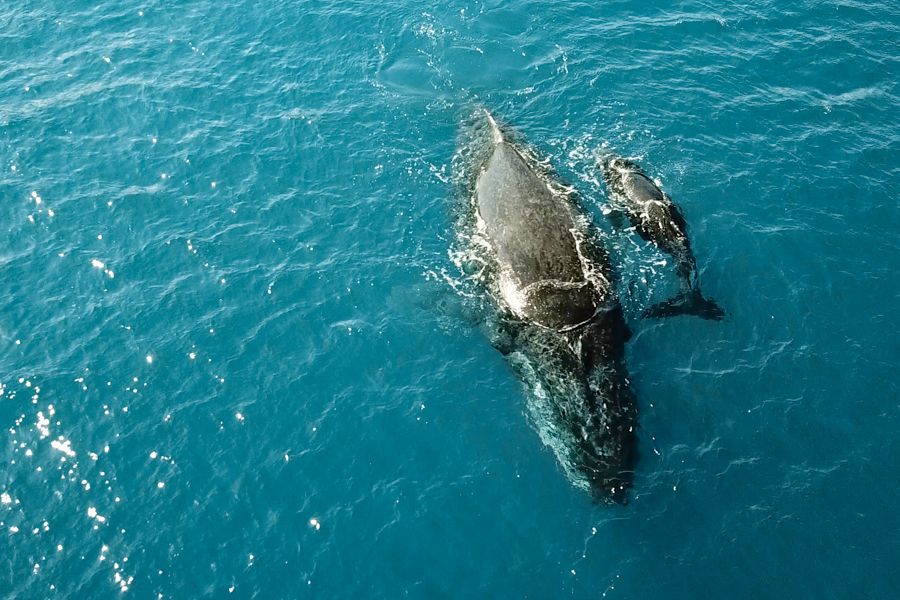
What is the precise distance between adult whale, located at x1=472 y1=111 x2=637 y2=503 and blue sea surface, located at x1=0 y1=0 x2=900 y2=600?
3.21ft

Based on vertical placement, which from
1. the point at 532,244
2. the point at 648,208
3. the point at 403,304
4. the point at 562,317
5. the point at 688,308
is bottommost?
the point at 688,308

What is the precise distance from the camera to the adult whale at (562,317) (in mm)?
27750

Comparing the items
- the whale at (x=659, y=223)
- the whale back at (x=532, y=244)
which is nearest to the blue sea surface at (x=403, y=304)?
the whale at (x=659, y=223)

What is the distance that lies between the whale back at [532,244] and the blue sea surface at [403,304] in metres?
2.35

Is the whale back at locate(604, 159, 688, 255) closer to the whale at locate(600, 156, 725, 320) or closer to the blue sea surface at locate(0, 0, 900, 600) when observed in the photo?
the whale at locate(600, 156, 725, 320)

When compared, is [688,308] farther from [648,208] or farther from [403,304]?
[403,304]

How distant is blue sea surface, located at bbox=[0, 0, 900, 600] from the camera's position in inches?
1020

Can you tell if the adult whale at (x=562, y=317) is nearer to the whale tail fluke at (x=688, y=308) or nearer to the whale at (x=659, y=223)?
the whale tail fluke at (x=688, y=308)

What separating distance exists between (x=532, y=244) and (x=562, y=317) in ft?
13.9

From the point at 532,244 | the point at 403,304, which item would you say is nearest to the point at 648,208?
the point at 532,244

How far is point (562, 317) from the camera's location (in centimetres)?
3112

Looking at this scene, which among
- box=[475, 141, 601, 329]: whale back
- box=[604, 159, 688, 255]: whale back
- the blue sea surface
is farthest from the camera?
box=[604, 159, 688, 255]: whale back

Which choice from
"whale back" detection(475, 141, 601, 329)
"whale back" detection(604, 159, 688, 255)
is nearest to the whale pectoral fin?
"whale back" detection(475, 141, 601, 329)

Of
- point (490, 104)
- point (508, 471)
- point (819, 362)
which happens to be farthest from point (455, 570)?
point (490, 104)
